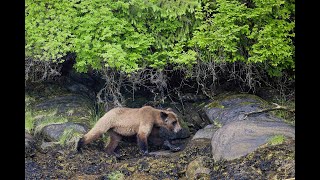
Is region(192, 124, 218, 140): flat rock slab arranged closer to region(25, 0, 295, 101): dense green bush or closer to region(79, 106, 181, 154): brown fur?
region(79, 106, 181, 154): brown fur

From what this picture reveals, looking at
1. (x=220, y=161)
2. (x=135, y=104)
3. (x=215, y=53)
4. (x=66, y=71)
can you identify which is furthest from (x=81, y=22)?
(x=220, y=161)

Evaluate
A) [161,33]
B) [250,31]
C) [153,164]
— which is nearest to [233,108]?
[250,31]

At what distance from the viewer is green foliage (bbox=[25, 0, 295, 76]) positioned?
Answer: 10070mm

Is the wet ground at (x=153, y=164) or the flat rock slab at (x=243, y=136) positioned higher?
the flat rock slab at (x=243, y=136)

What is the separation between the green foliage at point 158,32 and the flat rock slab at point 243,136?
96.9 inches

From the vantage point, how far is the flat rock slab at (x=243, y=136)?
25.0 feet

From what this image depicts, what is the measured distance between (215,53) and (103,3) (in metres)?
3.10

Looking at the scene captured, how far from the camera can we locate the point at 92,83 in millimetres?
11977

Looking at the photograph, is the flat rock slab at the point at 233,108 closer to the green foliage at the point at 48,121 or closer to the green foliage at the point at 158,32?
the green foliage at the point at 158,32

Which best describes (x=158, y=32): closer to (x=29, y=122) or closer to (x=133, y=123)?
(x=133, y=123)

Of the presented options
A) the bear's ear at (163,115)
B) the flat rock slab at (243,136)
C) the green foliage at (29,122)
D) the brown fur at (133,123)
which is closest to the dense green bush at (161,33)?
the brown fur at (133,123)

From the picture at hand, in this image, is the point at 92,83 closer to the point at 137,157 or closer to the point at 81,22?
the point at 81,22

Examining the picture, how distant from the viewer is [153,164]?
27.2 feet

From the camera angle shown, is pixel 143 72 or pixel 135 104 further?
pixel 135 104
